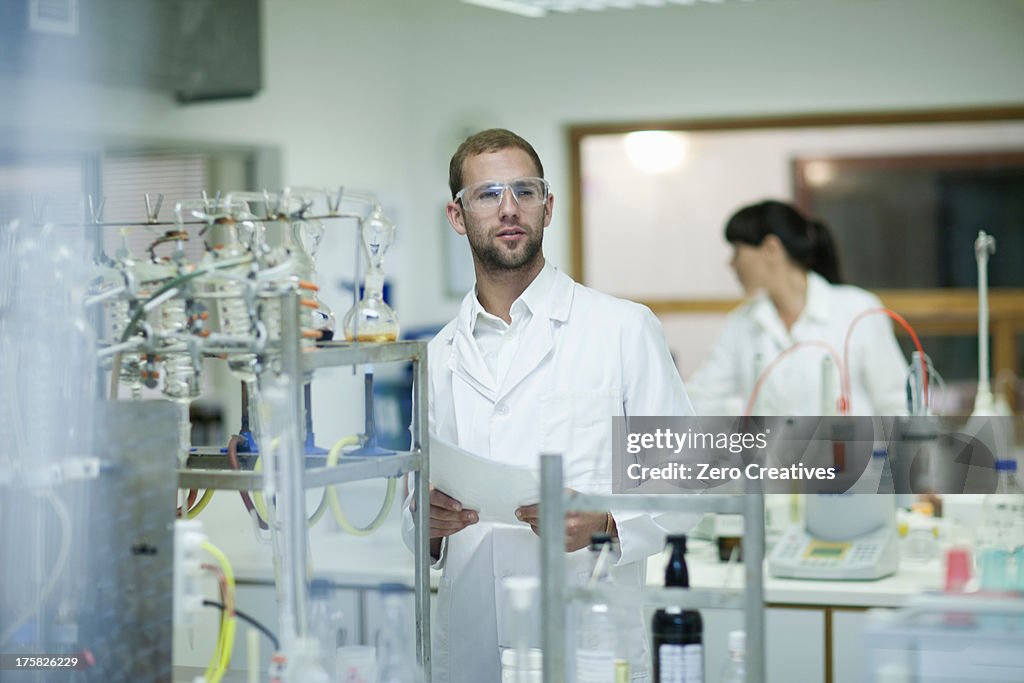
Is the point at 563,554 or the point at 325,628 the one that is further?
the point at 325,628

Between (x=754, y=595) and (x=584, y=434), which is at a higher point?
(x=584, y=434)

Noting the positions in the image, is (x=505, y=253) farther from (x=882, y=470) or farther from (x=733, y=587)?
(x=882, y=470)

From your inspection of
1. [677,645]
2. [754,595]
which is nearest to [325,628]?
[677,645]

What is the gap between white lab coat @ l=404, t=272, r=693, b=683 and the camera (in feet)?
7.10

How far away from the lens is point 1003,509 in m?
2.81

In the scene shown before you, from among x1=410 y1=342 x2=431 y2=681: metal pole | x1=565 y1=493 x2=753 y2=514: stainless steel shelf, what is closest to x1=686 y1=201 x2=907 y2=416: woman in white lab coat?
x1=410 y1=342 x2=431 y2=681: metal pole

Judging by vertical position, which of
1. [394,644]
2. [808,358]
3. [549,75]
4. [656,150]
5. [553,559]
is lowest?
[394,644]

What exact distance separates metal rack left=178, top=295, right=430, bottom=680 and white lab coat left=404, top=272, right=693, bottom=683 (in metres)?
0.30

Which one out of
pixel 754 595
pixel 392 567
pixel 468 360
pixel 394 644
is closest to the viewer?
pixel 754 595

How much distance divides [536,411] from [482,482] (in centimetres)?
25

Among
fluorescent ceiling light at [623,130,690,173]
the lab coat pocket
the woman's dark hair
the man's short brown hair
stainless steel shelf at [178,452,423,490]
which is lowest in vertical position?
stainless steel shelf at [178,452,423,490]

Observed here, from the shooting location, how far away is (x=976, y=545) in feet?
9.30

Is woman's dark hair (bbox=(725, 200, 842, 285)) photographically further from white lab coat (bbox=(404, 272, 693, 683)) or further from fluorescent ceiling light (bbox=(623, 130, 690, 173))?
white lab coat (bbox=(404, 272, 693, 683))

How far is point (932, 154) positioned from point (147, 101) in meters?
3.21
